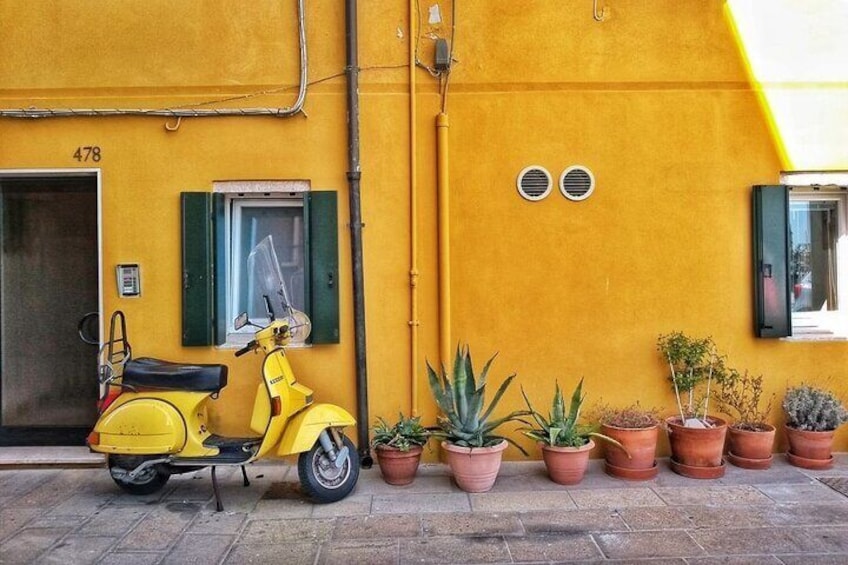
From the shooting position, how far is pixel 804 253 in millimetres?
5613

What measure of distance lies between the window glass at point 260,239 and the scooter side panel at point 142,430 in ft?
4.08

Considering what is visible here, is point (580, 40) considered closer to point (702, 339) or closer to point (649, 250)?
point (649, 250)

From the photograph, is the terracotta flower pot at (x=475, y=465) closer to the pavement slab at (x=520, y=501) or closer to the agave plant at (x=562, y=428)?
the pavement slab at (x=520, y=501)

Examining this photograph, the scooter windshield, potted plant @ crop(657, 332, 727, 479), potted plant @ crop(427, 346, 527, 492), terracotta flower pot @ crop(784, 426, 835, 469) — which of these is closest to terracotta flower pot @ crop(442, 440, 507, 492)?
potted plant @ crop(427, 346, 527, 492)

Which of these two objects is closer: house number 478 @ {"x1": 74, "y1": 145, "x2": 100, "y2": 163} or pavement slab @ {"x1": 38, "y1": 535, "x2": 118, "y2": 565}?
pavement slab @ {"x1": 38, "y1": 535, "x2": 118, "y2": 565}

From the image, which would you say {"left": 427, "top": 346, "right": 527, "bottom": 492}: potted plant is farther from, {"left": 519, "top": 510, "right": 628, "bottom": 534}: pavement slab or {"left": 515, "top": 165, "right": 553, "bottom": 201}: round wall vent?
{"left": 515, "top": 165, "right": 553, "bottom": 201}: round wall vent

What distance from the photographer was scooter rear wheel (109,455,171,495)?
4363 millimetres

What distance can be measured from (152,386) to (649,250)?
153 inches

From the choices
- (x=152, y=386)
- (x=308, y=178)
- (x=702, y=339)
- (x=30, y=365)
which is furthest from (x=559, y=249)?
(x=30, y=365)

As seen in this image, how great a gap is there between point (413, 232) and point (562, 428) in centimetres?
187

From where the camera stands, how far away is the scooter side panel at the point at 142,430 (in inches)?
167

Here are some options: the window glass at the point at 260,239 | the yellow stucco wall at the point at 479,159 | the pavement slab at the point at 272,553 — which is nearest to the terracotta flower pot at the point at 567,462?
the yellow stucco wall at the point at 479,159

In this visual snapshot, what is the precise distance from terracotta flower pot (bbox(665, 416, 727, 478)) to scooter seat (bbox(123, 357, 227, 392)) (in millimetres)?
3407

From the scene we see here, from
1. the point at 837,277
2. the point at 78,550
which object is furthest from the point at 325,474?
the point at 837,277
